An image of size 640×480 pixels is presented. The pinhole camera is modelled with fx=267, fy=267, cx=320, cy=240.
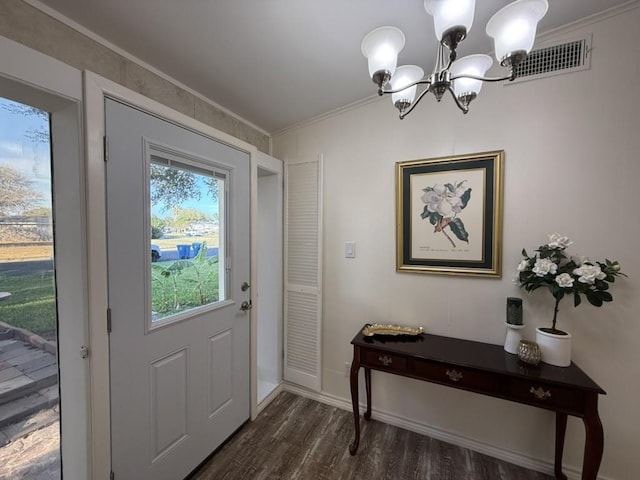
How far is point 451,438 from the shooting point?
1802 mm

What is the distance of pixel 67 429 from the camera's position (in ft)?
3.79

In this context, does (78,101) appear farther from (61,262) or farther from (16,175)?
(61,262)

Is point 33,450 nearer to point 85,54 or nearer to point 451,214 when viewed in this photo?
point 85,54

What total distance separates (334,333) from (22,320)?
178cm

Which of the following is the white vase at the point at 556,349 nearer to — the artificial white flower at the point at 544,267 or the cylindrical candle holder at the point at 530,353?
the cylindrical candle holder at the point at 530,353

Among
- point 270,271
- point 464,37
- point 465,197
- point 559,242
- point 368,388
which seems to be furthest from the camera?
point 270,271

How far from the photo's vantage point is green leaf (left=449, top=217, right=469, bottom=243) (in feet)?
5.65

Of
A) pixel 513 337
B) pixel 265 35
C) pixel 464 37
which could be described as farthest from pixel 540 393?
pixel 265 35

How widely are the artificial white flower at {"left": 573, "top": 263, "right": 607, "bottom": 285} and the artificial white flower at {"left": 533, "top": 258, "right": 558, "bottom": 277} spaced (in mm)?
97

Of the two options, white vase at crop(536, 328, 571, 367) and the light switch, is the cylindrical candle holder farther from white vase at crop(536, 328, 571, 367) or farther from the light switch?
the light switch

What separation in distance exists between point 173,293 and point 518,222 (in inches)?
80.0

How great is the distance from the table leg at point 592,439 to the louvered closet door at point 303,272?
158 centimetres

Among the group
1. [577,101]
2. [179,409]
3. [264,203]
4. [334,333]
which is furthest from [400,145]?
[179,409]

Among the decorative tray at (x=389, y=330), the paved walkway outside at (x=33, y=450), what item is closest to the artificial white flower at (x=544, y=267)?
the decorative tray at (x=389, y=330)
